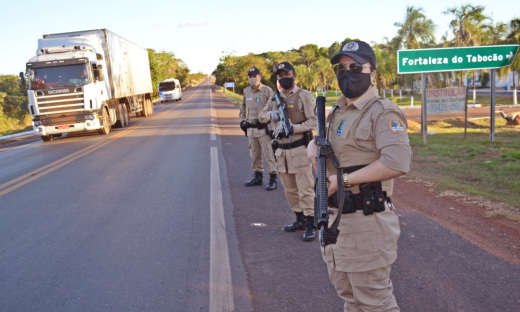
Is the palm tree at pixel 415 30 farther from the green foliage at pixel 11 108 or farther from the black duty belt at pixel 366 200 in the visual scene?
the black duty belt at pixel 366 200

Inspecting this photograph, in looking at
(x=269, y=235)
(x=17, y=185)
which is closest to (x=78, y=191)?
(x=17, y=185)

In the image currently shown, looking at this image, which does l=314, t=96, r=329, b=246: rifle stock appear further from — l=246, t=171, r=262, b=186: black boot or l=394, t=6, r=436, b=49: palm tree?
l=394, t=6, r=436, b=49: palm tree

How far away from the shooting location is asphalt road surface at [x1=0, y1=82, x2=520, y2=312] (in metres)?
3.39

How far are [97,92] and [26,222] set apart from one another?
11.6 meters

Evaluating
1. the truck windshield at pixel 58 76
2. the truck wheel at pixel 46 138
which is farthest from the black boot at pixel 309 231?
the truck wheel at pixel 46 138

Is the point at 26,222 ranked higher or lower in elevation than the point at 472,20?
lower

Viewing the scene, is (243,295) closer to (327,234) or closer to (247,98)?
(327,234)

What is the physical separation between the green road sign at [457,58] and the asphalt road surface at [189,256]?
5.78 meters

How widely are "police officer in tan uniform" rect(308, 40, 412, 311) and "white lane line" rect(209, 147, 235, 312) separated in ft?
4.17

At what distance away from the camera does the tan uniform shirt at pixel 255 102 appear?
700 centimetres

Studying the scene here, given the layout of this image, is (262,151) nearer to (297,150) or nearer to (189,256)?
(297,150)

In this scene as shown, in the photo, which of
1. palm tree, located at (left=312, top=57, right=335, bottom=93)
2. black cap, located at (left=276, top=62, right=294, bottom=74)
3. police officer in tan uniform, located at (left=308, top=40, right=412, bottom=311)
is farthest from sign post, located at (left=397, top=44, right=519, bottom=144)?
palm tree, located at (left=312, top=57, right=335, bottom=93)

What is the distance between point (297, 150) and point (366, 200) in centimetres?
253

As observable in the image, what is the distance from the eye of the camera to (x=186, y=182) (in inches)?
312
